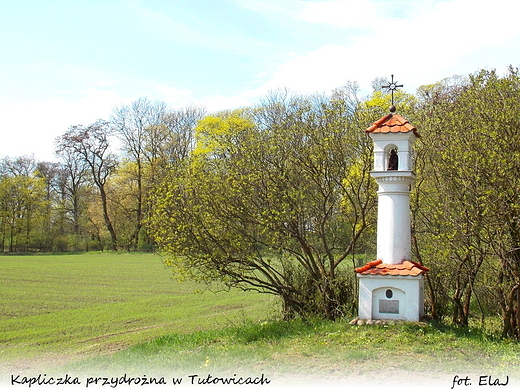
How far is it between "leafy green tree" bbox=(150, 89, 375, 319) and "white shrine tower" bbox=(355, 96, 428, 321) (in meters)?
1.65

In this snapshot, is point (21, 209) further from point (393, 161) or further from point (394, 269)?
point (394, 269)

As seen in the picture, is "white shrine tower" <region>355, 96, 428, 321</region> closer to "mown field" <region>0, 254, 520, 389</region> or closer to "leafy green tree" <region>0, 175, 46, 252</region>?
"mown field" <region>0, 254, 520, 389</region>

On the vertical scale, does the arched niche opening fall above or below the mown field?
above

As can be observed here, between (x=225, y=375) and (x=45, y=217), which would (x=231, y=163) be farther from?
(x=45, y=217)

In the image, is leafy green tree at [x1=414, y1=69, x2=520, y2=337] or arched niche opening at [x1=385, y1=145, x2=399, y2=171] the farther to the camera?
arched niche opening at [x1=385, y1=145, x2=399, y2=171]

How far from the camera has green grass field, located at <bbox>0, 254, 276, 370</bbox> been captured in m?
13.1

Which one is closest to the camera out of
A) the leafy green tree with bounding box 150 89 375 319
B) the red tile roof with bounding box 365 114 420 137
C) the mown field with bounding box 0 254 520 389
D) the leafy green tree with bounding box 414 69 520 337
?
the mown field with bounding box 0 254 520 389

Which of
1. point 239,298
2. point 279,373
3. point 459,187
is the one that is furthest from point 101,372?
point 239,298

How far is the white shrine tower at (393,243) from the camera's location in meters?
10.8

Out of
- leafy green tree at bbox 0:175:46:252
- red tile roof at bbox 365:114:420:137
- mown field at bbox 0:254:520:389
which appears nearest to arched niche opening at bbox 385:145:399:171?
red tile roof at bbox 365:114:420:137

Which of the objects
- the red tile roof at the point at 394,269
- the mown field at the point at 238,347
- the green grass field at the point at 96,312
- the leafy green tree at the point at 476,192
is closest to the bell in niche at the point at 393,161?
the leafy green tree at the point at 476,192

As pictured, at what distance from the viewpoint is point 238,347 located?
10375 millimetres

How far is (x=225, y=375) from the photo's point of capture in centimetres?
839

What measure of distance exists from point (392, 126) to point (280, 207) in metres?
3.12
